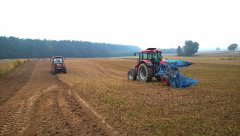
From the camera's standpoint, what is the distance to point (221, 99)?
915cm

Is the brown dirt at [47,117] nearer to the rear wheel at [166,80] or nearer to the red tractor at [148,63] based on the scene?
the rear wheel at [166,80]

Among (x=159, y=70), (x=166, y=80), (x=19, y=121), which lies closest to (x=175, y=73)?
(x=166, y=80)

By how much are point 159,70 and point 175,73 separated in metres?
1.45

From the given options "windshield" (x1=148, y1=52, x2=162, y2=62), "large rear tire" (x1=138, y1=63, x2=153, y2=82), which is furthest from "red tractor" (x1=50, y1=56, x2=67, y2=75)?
"windshield" (x1=148, y1=52, x2=162, y2=62)

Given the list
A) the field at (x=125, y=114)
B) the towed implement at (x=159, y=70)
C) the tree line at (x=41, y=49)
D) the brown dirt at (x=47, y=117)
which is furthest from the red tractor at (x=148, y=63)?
the tree line at (x=41, y=49)

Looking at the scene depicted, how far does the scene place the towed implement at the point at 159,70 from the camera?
40.1 feet

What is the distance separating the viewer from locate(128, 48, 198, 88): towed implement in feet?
40.1

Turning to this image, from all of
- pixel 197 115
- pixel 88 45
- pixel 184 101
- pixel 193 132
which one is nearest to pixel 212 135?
pixel 193 132

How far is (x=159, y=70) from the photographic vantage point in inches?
539

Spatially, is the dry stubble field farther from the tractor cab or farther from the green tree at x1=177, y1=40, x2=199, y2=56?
the green tree at x1=177, y1=40, x2=199, y2=56

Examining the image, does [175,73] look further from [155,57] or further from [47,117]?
[47,117]

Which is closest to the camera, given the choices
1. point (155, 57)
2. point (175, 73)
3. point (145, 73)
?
point (175, 73)

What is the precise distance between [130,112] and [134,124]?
1167mm

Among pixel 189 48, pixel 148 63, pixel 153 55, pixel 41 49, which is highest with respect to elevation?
pixel 41 49
